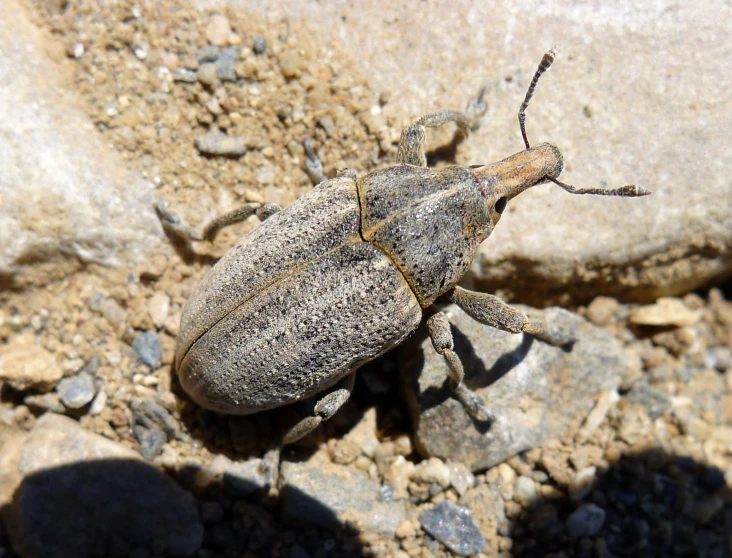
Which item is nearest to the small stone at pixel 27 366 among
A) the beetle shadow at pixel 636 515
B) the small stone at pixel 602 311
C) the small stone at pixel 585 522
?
the beetle shadow at pixel 636 515

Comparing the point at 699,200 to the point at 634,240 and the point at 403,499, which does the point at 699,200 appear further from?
the point at 403,499

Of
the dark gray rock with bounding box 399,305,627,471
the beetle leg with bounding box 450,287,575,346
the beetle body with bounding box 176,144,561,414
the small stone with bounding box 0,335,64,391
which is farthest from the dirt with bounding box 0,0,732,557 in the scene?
the beetle leg with bounding box 450,287,575,346

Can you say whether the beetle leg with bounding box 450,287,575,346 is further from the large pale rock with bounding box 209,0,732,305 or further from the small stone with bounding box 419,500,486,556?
the small stone with bounding box 419,500,486,556

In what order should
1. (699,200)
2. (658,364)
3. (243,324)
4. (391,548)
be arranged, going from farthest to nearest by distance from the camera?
1. (658,364)
2. (699,200)
3. (391,548)
4. (243,324)

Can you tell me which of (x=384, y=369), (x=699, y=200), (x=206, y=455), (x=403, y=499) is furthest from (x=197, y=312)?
(x=699, y=200)

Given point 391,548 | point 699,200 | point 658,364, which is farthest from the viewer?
point 658,364

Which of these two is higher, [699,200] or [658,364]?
[699,200]
